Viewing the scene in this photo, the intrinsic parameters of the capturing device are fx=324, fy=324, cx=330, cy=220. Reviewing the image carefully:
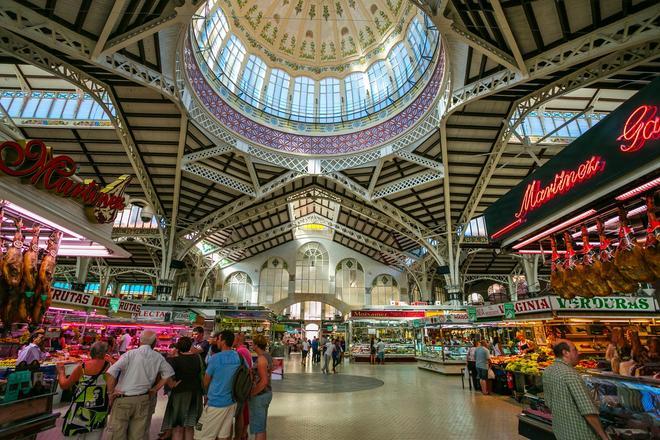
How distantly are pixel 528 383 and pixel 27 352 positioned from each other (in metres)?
11.4

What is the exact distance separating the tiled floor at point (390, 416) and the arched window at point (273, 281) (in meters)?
25.4

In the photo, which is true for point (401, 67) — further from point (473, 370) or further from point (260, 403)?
point (260, 403)

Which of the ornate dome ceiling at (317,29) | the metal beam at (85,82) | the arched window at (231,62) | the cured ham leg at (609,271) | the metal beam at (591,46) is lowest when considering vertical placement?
the cured ham leg at (609,271)

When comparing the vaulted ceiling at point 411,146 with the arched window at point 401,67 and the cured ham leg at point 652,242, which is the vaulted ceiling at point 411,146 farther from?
the cured ham leg at point 652,242

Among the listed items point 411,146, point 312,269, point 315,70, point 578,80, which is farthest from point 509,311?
point 312,269

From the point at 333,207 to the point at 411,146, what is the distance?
12766 millimetres

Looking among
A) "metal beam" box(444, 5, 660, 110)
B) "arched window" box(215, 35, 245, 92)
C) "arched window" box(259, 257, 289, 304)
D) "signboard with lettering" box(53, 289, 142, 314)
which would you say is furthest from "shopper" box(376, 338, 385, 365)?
"arched window" box(215, 35, 245, 92)

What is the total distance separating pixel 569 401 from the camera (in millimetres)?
2686

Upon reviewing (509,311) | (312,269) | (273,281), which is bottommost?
(509,311)

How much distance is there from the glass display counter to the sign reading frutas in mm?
13142

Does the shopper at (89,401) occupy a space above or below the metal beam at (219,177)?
below

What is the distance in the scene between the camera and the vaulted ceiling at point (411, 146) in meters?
8.94

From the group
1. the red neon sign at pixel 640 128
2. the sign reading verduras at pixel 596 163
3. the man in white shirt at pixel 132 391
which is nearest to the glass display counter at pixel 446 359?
the sign reading verduras at pixel 596 163

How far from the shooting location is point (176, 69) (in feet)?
42.8
